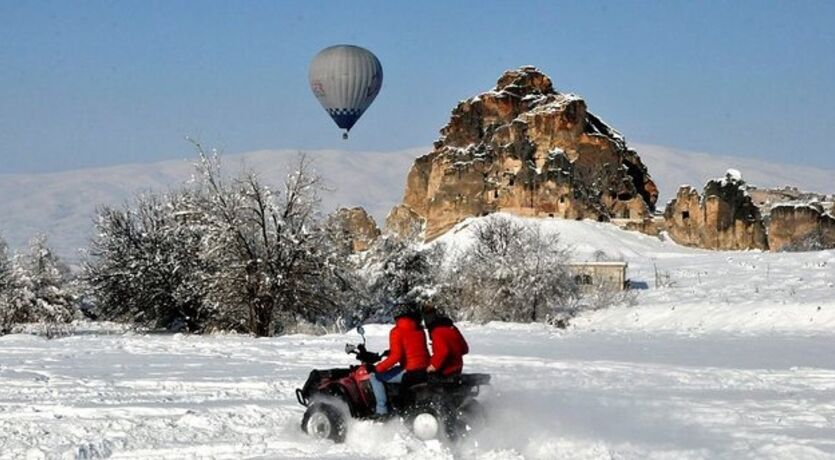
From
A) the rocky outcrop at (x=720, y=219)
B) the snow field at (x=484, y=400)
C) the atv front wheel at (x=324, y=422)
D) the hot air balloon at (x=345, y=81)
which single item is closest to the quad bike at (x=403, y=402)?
the atv front wheel at (x=324, y=422)

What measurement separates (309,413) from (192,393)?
4021mm

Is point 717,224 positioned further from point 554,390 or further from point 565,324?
point 554,390

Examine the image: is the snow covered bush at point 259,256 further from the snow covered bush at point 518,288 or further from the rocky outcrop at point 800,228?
the rocky outcrop at point 800,228

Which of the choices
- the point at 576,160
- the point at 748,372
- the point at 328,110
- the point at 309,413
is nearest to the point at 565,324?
the point at 328,110

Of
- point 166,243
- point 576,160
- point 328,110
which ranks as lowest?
point 166,243

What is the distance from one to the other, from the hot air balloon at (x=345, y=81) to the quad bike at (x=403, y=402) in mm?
32489

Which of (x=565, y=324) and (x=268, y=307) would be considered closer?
(x=268, y=307)

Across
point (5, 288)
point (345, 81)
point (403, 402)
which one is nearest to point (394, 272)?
point (345, 81)

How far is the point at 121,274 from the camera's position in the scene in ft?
135

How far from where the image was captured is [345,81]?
142ft

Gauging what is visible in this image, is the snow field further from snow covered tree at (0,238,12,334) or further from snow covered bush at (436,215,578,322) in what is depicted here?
snow covered tree at (0,238,12,334)

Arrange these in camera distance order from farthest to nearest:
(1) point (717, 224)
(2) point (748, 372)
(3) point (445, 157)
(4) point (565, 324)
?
(3) point (445, 157) < (1) point (717, 224) < (4) point (565, 324) < (2) point (748, 372)

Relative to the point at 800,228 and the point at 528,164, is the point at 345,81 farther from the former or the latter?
the point at 528,164

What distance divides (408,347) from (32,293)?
48.9 meters
